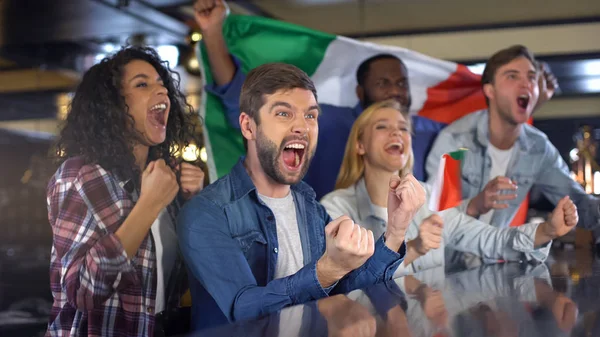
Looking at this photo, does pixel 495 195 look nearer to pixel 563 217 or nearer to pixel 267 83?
pixel 563 217

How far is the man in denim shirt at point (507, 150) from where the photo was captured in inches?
92.0

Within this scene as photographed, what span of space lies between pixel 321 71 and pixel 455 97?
63 centimetres

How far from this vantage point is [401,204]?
140cm

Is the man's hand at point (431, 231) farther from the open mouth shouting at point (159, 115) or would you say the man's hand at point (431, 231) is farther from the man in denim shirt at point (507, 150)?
the open mouth shouting at point (159, 115)

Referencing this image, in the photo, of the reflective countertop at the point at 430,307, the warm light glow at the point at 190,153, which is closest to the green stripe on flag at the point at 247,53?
the warm light glow at the point at 190,153

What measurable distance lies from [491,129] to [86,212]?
152 centimetres

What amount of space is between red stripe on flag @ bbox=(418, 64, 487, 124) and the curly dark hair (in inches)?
49.3

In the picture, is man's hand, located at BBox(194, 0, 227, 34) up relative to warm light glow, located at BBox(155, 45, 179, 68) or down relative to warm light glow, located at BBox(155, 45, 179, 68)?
up

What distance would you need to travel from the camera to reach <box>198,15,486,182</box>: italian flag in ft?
6.48

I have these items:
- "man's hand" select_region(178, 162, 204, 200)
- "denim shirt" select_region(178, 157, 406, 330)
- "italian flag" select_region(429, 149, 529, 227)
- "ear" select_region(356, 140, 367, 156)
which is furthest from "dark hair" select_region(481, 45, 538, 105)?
"man's hand" select_region(178, 162, 204, 200)

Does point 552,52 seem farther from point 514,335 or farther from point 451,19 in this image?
point 514,335

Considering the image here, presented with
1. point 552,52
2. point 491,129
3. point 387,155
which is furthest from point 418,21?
point 387,155

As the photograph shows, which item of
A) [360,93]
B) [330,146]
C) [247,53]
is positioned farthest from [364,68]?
[247,53]

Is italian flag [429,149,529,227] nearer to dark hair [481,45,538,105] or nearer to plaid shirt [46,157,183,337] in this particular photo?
dark hair [481,45,538,105]
